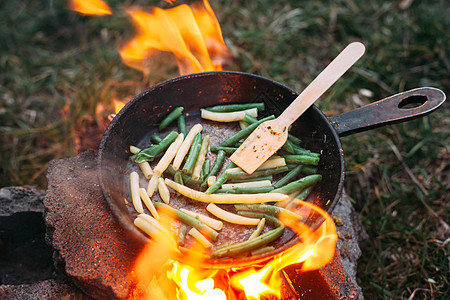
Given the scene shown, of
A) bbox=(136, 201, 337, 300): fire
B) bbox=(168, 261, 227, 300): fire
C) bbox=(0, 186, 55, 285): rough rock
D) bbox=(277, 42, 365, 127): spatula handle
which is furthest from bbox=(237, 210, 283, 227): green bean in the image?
bbox=(0, 186, 55, 285): rough rock

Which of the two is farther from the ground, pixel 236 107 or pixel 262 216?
pixel 236 107

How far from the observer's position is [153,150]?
10.6 ft

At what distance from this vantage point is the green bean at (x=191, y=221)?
8.97 feet

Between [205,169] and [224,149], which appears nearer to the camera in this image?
[205,169]

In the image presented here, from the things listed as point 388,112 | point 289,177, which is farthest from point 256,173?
point 388,112

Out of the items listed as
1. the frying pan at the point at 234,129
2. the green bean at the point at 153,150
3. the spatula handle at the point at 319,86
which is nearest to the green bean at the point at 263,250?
the frying pan at the point at 234,129

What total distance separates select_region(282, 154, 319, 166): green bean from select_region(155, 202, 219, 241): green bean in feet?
3.14

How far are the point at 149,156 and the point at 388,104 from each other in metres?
2.08

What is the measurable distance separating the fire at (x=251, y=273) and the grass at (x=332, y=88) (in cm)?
109

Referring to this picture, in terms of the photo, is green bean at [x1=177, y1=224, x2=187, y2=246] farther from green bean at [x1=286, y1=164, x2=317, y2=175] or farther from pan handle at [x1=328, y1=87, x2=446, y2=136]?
pan handle at [x1=328, y1=87, x2=446, y2=136]

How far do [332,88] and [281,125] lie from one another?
8.17ft

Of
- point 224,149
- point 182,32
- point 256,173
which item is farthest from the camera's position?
point 182,32

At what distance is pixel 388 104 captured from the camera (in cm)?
294

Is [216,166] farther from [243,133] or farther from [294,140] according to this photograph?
[294,140]
